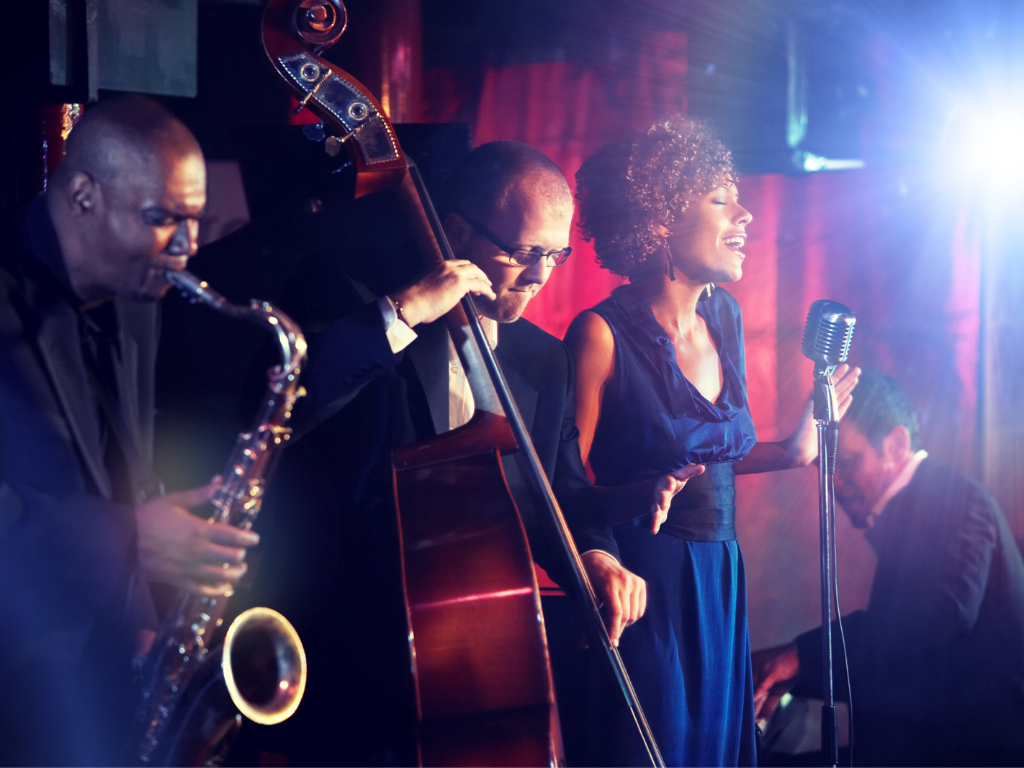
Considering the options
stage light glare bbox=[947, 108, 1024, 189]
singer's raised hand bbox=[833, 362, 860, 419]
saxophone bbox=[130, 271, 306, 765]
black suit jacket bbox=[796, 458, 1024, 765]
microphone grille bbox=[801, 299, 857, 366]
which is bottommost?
black suit jacket bbox=[796, 458, 1024, 765]

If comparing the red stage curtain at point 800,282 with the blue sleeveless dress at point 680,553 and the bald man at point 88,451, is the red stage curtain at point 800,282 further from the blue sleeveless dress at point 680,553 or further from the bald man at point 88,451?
the bald man at point 88,451

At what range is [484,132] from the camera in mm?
2188

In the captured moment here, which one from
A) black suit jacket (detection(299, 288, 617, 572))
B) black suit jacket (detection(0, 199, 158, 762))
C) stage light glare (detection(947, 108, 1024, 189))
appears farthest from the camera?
stage light glare (detection(947, 108, 1024, 189))

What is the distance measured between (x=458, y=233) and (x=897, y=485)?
1613 mm

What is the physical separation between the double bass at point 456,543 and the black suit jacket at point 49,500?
0.50 meters

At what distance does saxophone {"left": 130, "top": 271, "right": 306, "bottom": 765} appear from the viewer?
4.90ft

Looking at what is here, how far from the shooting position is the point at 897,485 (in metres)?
2.68

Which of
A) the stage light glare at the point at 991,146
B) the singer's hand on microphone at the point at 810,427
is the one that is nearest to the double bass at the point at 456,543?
the singer's hand on microphone at the point at 810,427

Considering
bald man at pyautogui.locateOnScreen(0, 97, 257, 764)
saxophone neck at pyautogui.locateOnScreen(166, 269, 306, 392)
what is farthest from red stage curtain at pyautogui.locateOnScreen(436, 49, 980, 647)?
bald man at pyautogui.locateOnScreen(0, 97, 257, 764)

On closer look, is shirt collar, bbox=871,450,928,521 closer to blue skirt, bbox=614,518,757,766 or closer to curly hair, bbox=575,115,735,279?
blue skirt, bbox=614,518,757,766

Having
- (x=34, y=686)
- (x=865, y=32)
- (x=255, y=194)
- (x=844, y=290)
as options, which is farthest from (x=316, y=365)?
(x=865, y=32)

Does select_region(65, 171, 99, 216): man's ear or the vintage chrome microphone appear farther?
the vintage chrome microphone

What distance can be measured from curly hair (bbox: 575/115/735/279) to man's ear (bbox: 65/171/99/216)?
1.22m

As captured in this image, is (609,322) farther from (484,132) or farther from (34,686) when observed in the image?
(34,686)
